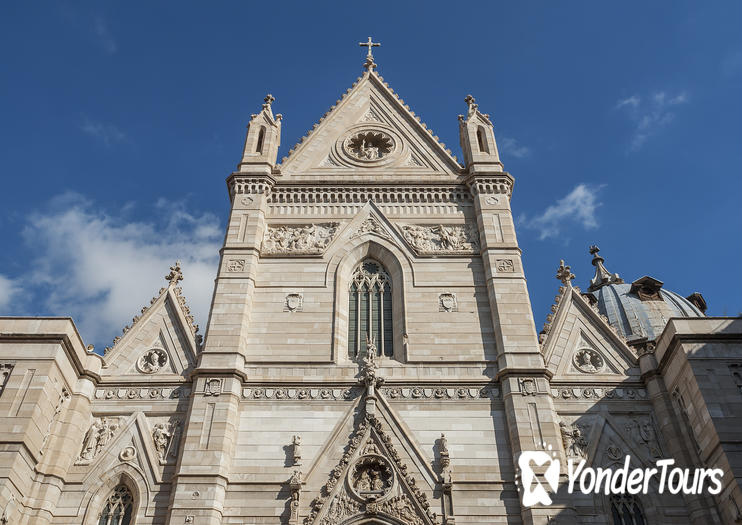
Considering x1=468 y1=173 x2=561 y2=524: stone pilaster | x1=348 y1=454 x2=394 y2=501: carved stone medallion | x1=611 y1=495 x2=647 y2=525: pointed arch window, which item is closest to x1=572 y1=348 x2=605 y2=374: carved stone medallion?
x1=468 y1=173 x2=561 y2=524: stone pilaster

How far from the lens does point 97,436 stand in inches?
637

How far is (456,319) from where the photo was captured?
18.6 m

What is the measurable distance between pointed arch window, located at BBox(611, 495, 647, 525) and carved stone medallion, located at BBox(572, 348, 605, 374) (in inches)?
144

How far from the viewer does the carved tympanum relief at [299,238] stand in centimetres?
2033

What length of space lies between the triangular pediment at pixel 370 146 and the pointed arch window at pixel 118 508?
11890 mm

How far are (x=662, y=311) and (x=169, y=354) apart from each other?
98.6ft

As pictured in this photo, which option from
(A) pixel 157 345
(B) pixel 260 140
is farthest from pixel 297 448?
(B) pixel 260 140

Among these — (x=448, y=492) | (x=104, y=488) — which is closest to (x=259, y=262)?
(x=104, y=488)

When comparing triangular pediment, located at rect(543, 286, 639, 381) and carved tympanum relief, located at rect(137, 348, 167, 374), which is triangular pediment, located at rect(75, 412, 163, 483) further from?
triangular pediment, located at rect(543, 286, 639, 381)

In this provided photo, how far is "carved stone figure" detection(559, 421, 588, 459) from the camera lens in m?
15.8

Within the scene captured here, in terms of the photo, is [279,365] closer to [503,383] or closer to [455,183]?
[503,383]

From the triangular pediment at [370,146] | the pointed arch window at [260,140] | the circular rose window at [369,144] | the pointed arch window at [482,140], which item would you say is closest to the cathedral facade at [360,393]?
the triangular pediment at [370,146]

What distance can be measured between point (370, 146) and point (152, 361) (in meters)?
12.0

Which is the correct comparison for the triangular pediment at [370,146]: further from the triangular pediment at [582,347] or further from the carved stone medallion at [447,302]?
the triangular pediment at [582,347]
